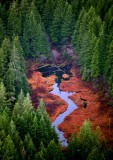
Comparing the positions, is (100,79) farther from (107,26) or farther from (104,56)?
(107,26)

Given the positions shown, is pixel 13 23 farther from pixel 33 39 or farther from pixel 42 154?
pixel 42 154

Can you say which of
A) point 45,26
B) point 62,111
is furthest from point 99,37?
point 45,26

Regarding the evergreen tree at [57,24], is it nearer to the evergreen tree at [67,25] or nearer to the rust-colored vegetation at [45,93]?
the evergreen tree at [67,25]

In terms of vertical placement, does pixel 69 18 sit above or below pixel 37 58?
above

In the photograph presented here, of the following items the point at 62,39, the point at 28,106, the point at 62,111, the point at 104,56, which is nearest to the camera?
the point at 28,106

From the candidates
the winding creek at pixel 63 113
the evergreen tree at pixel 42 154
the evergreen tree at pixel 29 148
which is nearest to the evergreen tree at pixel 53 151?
the evergreen tree at pixel 42 154

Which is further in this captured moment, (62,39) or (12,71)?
(62,39)

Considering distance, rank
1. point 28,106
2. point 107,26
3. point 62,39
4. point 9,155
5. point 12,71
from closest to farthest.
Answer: point 9,155 → point 28,106 → point 12,71 → point 107,26 → point 62,39

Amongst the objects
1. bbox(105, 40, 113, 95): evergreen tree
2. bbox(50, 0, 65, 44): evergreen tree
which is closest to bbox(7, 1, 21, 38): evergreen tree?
bbox(50, 0, 65, 44): evergreen tree
